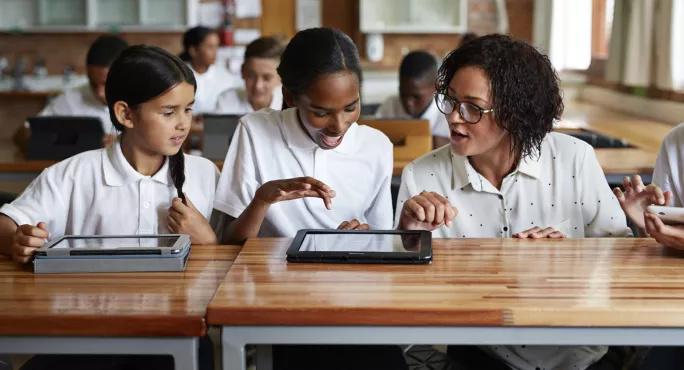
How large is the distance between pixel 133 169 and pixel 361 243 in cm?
65

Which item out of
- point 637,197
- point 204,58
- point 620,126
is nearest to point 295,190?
point 637,197

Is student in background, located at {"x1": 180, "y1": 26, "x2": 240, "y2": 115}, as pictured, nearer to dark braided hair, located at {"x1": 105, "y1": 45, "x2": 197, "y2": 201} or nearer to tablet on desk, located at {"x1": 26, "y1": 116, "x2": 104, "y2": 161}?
tablet on desk, located at {"x1": 26, "y1": 116, "x2": 104, "y2": 161}

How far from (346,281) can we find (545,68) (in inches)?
32.3

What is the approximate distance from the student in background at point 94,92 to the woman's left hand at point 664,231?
9.19 ft

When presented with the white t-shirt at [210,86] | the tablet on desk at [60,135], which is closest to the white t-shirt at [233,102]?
the white t-shirt at [210,86]

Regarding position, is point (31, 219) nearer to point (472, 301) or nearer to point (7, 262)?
point (7, 262)

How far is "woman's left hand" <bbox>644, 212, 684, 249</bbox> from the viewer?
64.8 inches

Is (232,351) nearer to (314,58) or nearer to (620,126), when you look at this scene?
(314,58)

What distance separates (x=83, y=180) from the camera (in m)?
2.00

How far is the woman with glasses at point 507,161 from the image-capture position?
1903 millimetres

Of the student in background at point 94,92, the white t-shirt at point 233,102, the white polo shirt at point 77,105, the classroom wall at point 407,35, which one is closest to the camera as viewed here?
the student in background at point 94,92

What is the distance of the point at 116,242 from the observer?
1.67 m

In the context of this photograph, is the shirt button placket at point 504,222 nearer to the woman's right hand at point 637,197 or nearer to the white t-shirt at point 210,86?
the woman's right hand at point 637,197

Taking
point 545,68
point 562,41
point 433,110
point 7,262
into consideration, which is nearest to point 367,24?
point 562,41
